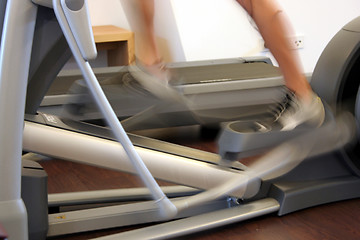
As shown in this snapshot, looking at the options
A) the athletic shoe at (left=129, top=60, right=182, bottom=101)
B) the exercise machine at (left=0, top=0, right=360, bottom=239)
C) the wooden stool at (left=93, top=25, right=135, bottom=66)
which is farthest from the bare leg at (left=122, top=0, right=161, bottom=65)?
the wooden stool at (left=93, top=25, right=135, bottom=66)

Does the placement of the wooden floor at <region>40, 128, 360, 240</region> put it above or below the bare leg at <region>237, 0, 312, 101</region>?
below

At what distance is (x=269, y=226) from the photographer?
1.79 meters

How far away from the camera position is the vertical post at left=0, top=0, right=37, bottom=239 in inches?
48.7

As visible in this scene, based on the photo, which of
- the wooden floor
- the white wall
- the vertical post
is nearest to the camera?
the vertical post

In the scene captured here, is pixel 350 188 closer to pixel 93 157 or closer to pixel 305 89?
pixel 305 89

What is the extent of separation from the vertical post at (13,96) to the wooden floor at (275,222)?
448 mm

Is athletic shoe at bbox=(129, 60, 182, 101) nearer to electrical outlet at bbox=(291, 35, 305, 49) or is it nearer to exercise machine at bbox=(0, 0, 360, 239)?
exercise machine at bbox=(0, 0, 360, 239)

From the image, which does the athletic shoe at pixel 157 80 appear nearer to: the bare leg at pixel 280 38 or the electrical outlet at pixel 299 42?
the bare leg at pixel 280 38

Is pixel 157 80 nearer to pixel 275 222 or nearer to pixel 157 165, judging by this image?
pixel 157 165

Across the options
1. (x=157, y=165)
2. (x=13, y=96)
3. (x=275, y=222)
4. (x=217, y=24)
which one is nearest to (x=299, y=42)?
(x=217, y=24)

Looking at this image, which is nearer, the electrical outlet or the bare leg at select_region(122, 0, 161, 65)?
the bare leg at select_region(122, 0, 161, 65)

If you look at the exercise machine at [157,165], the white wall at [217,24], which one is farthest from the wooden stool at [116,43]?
the exercise machine at [157,165]

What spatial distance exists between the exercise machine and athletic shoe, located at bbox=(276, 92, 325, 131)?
4cm

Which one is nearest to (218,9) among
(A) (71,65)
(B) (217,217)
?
(A) (71,65)
